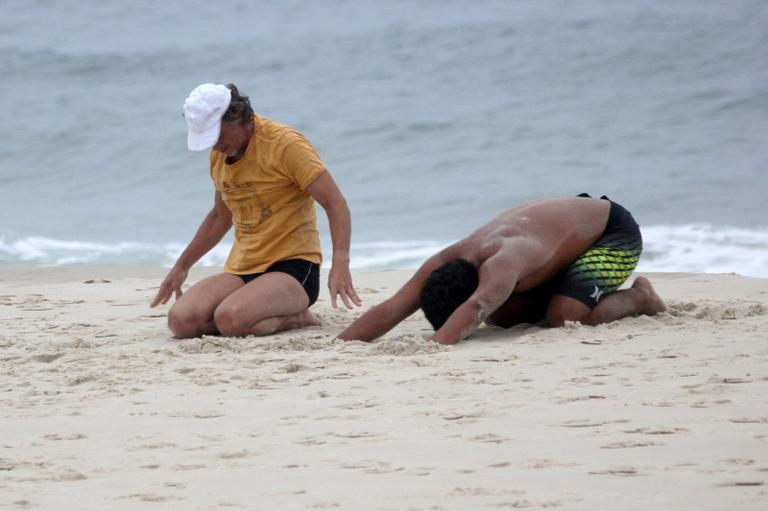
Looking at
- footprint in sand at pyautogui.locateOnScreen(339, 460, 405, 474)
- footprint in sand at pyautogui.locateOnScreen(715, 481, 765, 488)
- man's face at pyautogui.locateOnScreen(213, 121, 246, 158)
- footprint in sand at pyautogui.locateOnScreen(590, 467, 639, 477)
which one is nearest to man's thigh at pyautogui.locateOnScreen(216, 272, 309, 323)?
man's face at pyautogui.locateOnScreen(213, 121, 246, 158)

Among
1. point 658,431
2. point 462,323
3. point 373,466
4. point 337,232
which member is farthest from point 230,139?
point 658,431

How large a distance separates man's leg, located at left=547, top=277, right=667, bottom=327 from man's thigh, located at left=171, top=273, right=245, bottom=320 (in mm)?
1554

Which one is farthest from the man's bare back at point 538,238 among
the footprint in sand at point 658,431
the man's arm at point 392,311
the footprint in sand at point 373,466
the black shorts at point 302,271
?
the footprint in sand at point 373,466

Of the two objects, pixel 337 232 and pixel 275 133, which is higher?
pixel 275 133

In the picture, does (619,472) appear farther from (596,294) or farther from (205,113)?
(205,113)

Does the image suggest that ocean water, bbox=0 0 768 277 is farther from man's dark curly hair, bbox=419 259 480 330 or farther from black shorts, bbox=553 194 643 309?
man's dark curly hair, bbox=419 259 480 330

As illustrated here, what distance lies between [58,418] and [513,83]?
1427 cm

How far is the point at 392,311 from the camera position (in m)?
4.93

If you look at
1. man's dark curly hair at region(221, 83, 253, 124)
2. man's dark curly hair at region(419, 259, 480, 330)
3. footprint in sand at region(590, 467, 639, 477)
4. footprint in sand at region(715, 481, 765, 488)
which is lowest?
footprint in sand at region(590, 467, 639, 477)

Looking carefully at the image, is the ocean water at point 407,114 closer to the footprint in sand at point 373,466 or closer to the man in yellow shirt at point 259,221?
the man in yellow shirt at point 259,221

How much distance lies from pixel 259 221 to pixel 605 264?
5.43ft

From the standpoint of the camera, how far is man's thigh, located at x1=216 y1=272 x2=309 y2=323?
205 inches

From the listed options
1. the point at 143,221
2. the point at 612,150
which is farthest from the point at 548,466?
the point at 612,150

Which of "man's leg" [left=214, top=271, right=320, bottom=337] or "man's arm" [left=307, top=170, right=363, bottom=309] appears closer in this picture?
"man's arm" [left=307, top=170, right=363, bottom=309]
